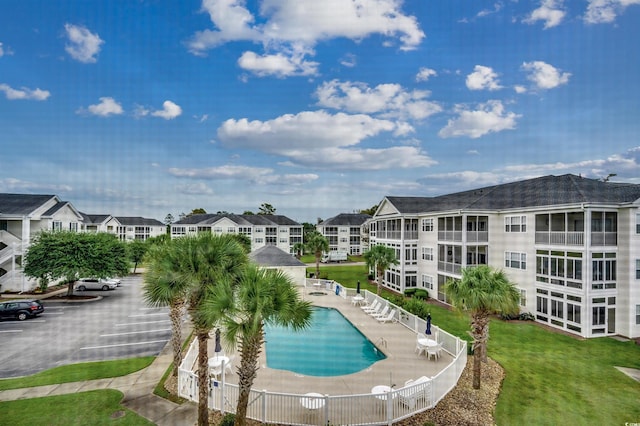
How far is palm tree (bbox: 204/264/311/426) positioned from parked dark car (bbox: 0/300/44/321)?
2063 cm

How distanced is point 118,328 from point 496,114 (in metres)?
29.5

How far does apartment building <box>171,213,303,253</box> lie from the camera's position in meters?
61.7

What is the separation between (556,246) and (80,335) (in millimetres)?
27237

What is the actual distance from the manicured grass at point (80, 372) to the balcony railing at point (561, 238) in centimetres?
2235

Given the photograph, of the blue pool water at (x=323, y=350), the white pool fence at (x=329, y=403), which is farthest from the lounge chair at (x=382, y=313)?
the white pool fence at (x=329, y=403)

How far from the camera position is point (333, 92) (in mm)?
27094

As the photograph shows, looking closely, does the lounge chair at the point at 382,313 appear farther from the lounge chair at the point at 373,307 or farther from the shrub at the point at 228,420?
the shrub at the point at 228,420

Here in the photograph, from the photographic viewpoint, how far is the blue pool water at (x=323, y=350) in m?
14.8

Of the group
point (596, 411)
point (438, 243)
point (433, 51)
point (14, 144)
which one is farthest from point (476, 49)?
point (14, 144)

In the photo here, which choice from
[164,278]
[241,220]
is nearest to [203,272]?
[164,278]

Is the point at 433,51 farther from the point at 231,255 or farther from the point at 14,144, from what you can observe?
the point at 14,144

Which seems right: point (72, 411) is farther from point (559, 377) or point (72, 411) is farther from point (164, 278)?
point (559, 377)

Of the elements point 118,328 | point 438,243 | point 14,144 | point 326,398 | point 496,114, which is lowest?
point 118,328

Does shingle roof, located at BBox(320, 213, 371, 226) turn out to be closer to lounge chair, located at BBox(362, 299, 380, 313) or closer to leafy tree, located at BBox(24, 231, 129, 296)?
leafy tree, located at BBox(24, 231, 129, 296)
